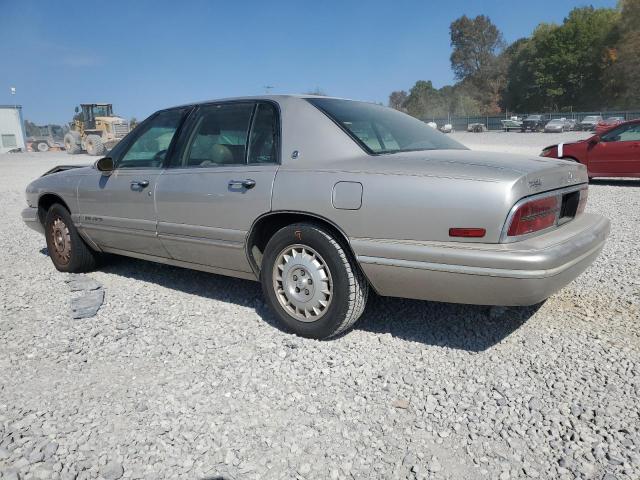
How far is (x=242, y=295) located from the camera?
420 cm

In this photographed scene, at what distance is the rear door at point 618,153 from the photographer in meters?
10.4

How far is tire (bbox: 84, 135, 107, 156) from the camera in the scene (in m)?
28.4

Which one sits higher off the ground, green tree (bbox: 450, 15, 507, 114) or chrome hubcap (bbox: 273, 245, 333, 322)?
green tree (bbox: 450, 15, 507, 114)

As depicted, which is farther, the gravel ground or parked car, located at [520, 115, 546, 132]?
parked car, located at [520, 115, 546, 132]

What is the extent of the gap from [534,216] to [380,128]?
4.20 feet

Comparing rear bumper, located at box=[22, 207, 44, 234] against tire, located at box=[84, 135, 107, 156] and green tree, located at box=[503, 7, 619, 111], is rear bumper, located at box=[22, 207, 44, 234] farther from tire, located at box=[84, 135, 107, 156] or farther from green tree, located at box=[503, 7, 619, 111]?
green tree, located at box=[503, 7, 619, 111]

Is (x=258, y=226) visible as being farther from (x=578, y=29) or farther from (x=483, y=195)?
(x=578, y=29)

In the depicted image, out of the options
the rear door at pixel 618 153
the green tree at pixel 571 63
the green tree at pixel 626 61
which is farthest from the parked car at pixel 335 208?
the green tree at pixel 571 63

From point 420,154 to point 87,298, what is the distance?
2.94 m

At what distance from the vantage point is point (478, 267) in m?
2.57

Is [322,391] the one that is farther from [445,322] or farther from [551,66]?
[551,66]

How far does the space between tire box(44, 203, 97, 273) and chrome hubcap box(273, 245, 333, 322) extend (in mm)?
2448

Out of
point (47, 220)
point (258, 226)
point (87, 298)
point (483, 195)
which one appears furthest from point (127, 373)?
point (47, 220)

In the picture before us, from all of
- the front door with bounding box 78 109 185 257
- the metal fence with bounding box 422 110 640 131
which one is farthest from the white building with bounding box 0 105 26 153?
the front door with bounding box 78 109 185 257
